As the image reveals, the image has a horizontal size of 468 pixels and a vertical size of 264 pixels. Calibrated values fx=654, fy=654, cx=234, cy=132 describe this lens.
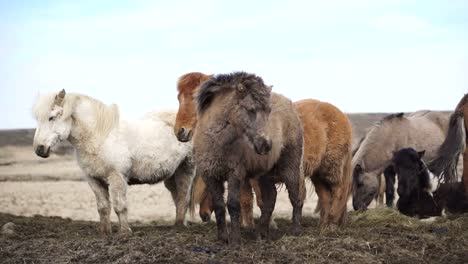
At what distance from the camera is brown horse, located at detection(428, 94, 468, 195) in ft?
38.6

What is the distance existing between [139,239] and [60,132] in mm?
2635

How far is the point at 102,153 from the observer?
Result: 31.3 ft

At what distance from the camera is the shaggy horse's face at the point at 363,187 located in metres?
13.4

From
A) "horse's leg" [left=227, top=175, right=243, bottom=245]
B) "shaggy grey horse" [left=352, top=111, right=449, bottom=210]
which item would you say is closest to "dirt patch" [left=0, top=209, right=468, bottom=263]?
"horse's leg" [left=227, top=175, right=243, bottom=245]

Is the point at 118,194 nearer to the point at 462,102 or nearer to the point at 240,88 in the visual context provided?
the point at 240,88

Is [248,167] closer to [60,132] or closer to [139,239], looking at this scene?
[139,239]

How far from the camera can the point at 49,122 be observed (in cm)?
940

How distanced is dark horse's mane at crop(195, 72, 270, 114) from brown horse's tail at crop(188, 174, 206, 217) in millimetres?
4425

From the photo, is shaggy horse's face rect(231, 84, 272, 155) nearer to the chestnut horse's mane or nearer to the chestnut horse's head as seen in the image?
the chestnut horse's head

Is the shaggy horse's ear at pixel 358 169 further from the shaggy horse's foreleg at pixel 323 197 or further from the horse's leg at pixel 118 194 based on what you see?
the horse's leg at pixel 118 194

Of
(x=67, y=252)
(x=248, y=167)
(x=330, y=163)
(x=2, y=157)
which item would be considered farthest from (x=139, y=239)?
(x=2, y=157)

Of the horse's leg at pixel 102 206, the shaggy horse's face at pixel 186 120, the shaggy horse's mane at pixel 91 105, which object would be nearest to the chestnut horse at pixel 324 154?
the shaggy horse's face at pixel 186 120

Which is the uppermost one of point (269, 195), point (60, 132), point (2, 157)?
point (60, 132)

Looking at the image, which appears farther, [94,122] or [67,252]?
[94,122]
